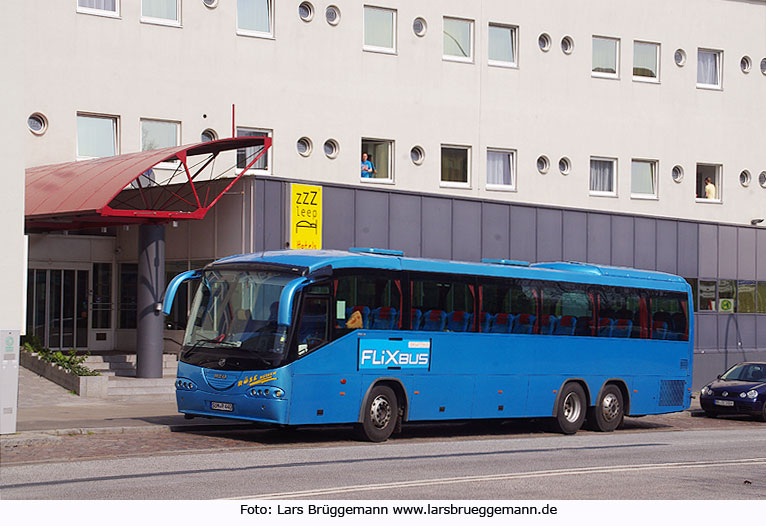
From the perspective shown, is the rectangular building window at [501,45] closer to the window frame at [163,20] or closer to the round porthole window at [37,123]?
the window frame at [163,20]

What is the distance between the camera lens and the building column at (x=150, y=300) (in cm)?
2547

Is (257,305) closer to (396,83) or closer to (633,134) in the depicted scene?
(396,83)

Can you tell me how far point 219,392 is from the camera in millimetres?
17312

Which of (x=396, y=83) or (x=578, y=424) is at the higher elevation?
(x=396, y=83)

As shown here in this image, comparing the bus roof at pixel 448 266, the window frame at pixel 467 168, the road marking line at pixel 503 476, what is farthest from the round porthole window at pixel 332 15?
the road marking line at pixel 503 476

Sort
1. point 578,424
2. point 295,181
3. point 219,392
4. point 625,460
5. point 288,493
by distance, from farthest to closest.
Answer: point 295,181, point 578,424, point 219,392, point 625,460, point 288,493

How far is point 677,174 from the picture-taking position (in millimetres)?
38000

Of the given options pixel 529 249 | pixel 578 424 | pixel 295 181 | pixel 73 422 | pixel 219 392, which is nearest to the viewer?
pixel 219 392

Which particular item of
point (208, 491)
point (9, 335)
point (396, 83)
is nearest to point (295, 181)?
point (396, 83)

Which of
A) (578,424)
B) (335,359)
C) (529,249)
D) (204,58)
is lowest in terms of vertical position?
(578,424)

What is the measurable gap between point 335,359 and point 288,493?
641 centimetres

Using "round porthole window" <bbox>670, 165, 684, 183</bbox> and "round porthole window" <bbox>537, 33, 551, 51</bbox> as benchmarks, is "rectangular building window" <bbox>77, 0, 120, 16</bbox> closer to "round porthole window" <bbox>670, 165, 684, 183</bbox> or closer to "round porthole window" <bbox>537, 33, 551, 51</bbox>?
"round porthole window" <bbox>537, 33, 551, 51</bbox>

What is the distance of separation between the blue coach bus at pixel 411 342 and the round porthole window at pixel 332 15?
1199 cm

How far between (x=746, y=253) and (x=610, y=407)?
17.2 metres
